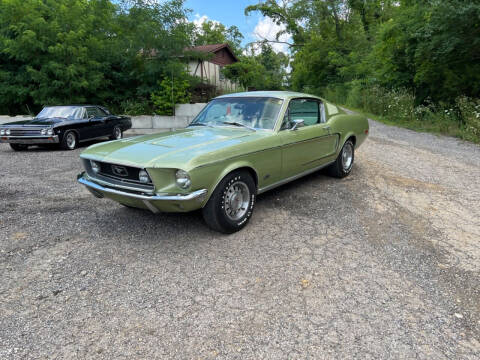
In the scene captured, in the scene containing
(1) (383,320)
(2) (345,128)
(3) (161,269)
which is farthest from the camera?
(2) (345,128)

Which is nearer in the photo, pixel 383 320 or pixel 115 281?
pixel 383 320

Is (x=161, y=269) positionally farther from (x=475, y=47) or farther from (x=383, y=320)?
(x=475, y=47)

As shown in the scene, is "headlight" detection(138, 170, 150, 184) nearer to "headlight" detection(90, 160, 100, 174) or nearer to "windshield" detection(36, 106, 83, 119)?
"headlight" detection(90, 160, 100, 174)

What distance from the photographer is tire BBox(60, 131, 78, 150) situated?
9156 millimetres

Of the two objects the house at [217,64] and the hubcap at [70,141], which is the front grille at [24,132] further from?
the house at [217,64]

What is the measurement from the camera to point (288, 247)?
3.44m

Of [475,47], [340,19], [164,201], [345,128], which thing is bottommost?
[164,201]

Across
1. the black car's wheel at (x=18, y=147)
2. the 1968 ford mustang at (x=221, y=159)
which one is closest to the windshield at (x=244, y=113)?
the 1968 ford mustang at (x=221, y=159)

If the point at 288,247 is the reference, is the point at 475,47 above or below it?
above

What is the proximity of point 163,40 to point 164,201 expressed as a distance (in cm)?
1177

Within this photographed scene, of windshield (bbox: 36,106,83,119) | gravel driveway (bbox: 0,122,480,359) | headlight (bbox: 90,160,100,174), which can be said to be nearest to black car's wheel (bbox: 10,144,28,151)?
windshield (bbox: 36,106,83,119)

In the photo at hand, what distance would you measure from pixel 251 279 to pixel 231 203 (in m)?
0.99

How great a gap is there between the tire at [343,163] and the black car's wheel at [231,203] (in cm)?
244

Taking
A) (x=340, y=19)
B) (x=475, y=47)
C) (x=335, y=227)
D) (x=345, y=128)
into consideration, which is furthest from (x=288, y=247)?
(x=340, y=19)
